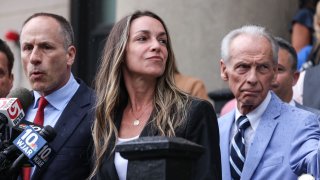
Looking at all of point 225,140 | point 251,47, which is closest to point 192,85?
point 251,47

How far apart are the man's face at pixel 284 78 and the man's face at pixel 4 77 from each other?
202 centimetres

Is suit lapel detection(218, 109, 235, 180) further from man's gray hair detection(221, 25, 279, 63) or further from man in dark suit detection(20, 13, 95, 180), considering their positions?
man in dark suit detection(20, 13, 95, 180)

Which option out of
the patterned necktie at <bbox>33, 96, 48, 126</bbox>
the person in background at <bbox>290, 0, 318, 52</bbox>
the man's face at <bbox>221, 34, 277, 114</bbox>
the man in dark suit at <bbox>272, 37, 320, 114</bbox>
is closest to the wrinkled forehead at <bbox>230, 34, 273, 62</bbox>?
the man's face at <bbox>221, 34, 277, 114</bbox>

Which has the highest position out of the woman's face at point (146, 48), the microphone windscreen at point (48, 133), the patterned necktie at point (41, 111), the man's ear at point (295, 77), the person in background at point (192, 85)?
the woman's face at point (146, 48)

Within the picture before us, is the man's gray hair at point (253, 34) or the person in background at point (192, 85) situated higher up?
the man's gray hair at point (253, 34)

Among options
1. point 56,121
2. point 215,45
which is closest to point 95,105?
point 56,121

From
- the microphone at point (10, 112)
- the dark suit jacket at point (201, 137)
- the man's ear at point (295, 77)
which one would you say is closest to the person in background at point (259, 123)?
the dark suit jacket at point (201, 137)

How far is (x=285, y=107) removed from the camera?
21.6 feet

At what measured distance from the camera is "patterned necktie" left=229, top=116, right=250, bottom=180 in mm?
6430

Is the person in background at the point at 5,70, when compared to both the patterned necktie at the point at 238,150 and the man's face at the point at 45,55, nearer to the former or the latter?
the man's face at the point at 45,55

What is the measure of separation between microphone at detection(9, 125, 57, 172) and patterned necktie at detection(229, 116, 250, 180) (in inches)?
52.4

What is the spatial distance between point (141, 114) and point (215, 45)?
15.6 feet

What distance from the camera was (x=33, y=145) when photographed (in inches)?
221

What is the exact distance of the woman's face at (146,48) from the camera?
6078mm
